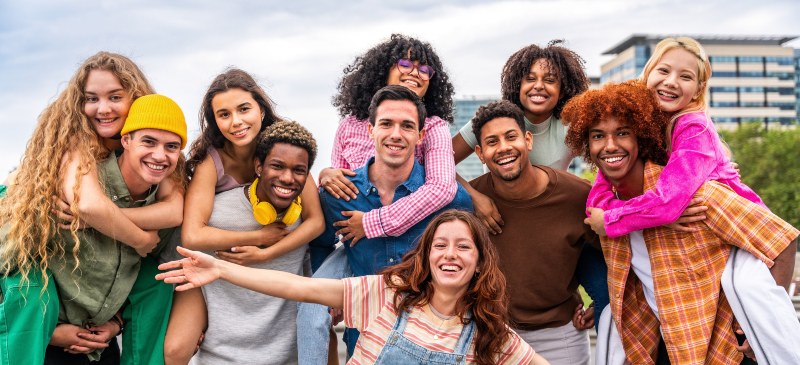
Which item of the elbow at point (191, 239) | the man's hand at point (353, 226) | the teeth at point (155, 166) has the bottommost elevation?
the man's hand at point (353, 226)

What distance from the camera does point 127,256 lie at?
13.3 feet

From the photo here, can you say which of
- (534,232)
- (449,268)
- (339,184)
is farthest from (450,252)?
(339,184)

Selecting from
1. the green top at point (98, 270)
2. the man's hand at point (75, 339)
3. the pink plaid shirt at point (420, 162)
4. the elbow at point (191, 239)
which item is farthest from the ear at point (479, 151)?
the man's hand at point (75, 339)

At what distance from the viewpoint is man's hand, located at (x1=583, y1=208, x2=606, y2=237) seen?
4055 mm

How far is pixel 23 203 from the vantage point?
384cm

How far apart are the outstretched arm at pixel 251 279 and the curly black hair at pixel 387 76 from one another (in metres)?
1.71

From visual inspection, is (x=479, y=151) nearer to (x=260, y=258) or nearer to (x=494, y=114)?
(x=494, y=114)

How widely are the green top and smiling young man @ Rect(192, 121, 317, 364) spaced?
1.60 ft

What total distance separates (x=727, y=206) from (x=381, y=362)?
198 cm

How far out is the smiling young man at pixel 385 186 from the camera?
432 cm

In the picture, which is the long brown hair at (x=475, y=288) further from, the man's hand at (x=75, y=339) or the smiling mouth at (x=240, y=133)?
the man's hand at (x=75, y=339)

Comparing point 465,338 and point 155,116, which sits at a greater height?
point 155,116

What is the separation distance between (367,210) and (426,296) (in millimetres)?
793

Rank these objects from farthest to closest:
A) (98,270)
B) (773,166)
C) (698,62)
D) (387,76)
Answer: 1. (773,166)
2. (387,76)
3. (698,62)
4. (98,270)
